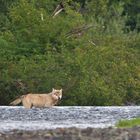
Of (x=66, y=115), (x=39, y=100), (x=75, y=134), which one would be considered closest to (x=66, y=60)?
(x=39, y=100)

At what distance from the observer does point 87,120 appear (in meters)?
20.8

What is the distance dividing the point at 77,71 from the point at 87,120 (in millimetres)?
9791

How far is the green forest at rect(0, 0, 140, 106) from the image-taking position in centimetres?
2983

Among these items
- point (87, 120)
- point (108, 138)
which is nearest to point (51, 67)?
point (87, 120)

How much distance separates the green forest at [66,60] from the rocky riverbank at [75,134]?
1432cm

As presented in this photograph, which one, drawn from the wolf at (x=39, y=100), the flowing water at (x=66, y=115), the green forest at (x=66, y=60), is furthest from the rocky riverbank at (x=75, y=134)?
the green forest at (x=66, y=60)

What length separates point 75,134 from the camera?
14.3 m

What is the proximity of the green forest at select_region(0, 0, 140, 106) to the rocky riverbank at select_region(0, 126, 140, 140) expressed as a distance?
47.0 ft

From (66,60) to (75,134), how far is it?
16514mm

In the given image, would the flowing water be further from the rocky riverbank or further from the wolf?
the rocky riverbank

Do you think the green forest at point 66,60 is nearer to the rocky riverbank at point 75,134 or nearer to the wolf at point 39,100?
the wolf at point 39,100

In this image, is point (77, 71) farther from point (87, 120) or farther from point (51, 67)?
point (87, 120)

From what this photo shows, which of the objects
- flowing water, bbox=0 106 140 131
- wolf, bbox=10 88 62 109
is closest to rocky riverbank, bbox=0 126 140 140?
flowing water, bbox=0 106 140 131

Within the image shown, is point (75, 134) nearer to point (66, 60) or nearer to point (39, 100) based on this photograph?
point (39, 100)
